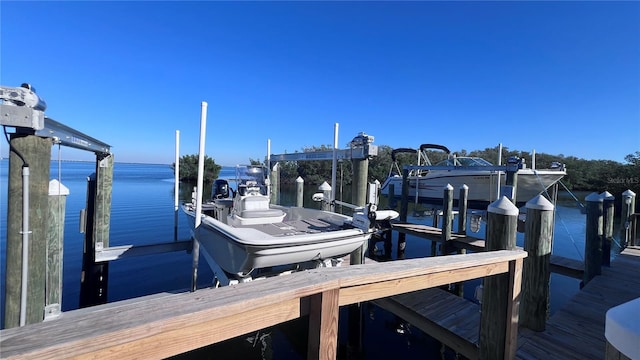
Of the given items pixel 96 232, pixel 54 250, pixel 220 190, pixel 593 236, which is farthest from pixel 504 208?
pixel 220 190

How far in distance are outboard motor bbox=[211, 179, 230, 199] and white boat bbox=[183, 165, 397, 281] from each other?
130cm

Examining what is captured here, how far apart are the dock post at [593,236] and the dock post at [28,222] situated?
6828 mm

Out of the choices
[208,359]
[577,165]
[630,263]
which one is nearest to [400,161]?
[577,165]

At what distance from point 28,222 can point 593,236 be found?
6951mm

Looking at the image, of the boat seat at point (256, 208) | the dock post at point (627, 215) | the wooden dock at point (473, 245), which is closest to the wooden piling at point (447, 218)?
the wooden dock at point (473, 245)

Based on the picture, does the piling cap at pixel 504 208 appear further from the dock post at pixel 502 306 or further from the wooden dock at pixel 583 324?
the wooden dock at pixel 583 324

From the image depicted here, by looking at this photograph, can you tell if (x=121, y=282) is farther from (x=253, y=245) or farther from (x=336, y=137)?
(x=336, y=137)

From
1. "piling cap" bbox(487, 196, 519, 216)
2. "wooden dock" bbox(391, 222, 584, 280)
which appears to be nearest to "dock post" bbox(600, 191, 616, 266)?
"wooden dock" bbox(391, 222, 584, 280)

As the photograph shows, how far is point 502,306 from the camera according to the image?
7.85 ft

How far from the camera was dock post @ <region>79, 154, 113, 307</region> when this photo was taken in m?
5.42

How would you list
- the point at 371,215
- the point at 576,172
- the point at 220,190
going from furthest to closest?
1. the point at 576,172
2. the point at 220,190
3. the point at 371,215

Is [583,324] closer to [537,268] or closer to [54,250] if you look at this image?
[537,268]

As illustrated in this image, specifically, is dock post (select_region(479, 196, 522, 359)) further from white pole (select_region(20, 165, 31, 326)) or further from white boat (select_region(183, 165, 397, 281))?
white pole (select_region(20, 165, 31, 326))

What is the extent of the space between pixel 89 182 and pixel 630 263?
10.1m
